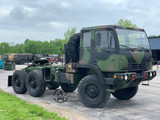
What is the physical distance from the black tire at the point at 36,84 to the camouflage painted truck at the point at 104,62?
96 cm

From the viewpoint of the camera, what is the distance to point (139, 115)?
6.59m

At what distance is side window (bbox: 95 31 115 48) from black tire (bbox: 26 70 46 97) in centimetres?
326

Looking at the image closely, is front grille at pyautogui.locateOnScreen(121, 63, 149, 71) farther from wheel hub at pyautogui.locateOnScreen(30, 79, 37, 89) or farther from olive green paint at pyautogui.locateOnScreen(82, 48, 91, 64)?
wheel hub at pyautogui.locateOnScreen(30, 79, 37, 89)

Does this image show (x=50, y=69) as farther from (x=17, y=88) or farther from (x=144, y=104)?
(x=144, y=104)

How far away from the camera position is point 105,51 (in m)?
7.09

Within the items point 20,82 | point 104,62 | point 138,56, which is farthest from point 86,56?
point 20,82

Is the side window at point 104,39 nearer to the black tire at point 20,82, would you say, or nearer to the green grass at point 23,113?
the green grass at point 23,113

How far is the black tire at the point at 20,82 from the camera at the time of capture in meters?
10.2

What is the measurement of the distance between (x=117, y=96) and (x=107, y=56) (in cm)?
259

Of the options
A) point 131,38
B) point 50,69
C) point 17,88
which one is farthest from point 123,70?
point 17,88

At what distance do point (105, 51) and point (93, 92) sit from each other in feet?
4.57

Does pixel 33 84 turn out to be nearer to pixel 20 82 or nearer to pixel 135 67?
pixel 20 82

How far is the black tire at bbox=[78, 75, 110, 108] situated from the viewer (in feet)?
23.6

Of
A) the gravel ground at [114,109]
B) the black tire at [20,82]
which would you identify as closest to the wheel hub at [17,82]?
the black tire at [20,82]
